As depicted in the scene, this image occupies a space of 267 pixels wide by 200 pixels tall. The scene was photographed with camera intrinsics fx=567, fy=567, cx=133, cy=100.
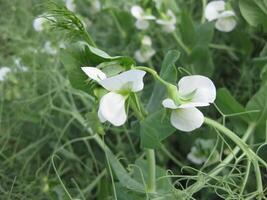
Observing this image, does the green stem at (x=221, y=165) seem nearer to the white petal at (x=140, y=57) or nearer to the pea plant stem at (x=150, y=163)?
the pea plant stem at (x=150, y=163)

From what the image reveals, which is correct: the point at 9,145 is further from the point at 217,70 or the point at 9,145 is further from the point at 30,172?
the point at 217,70

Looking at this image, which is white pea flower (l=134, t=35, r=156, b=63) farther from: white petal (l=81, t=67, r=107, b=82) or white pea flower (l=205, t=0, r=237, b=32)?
white petal (l=81, t=67, r=107, b=82)

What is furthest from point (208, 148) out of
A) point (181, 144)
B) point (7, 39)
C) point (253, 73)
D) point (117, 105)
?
point (7, 39)

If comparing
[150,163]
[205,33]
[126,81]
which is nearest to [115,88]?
[126,81]

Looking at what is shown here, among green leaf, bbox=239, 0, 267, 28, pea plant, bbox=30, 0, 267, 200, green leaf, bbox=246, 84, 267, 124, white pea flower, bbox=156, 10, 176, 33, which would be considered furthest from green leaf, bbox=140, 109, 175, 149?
white pea flower, bbox=156, 10, 176, 33

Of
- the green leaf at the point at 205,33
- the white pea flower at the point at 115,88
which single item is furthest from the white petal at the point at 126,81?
the green leaf at the point at 205,33

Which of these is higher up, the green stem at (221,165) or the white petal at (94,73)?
the white petal at (94,73)

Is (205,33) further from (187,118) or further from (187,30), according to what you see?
(187,118)
